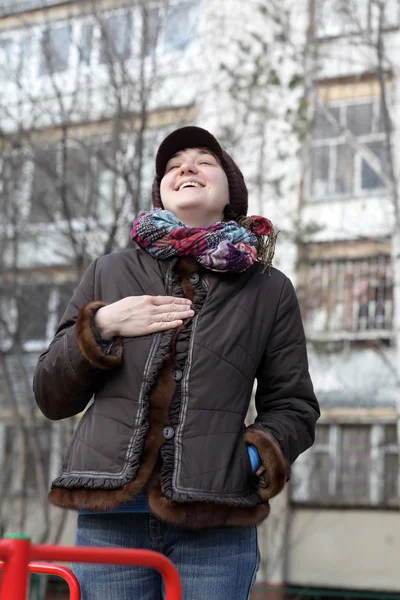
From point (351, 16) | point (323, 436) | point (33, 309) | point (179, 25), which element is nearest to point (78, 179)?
point (33, 309)

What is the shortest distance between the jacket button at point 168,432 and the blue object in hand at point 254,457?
205 millimetres

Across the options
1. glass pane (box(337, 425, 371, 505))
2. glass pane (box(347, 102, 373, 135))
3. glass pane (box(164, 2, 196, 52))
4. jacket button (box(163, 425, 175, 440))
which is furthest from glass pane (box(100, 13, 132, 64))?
jacket button (box(163, 425, 175, 440))

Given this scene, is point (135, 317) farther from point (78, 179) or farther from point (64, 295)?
point (64, 295)

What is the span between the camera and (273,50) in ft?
33.4

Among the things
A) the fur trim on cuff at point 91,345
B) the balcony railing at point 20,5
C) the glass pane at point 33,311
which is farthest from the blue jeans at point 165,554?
the balcony railing at point 20,5

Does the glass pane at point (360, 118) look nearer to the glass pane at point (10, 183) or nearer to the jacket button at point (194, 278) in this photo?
the glass pane at point (10, 183)

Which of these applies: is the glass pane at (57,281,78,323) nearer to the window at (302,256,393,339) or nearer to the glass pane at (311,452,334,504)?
the window at (302,256,393,339)

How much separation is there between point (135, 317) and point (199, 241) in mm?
275

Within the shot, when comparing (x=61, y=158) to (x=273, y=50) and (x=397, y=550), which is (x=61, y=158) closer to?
(x=273, y=50)

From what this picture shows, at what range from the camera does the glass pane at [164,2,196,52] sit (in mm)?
10438

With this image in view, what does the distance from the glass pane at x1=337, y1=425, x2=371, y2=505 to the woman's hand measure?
1070 cm

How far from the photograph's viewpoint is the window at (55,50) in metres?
10.1

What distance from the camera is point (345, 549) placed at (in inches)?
485

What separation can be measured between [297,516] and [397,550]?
148 centimetres
